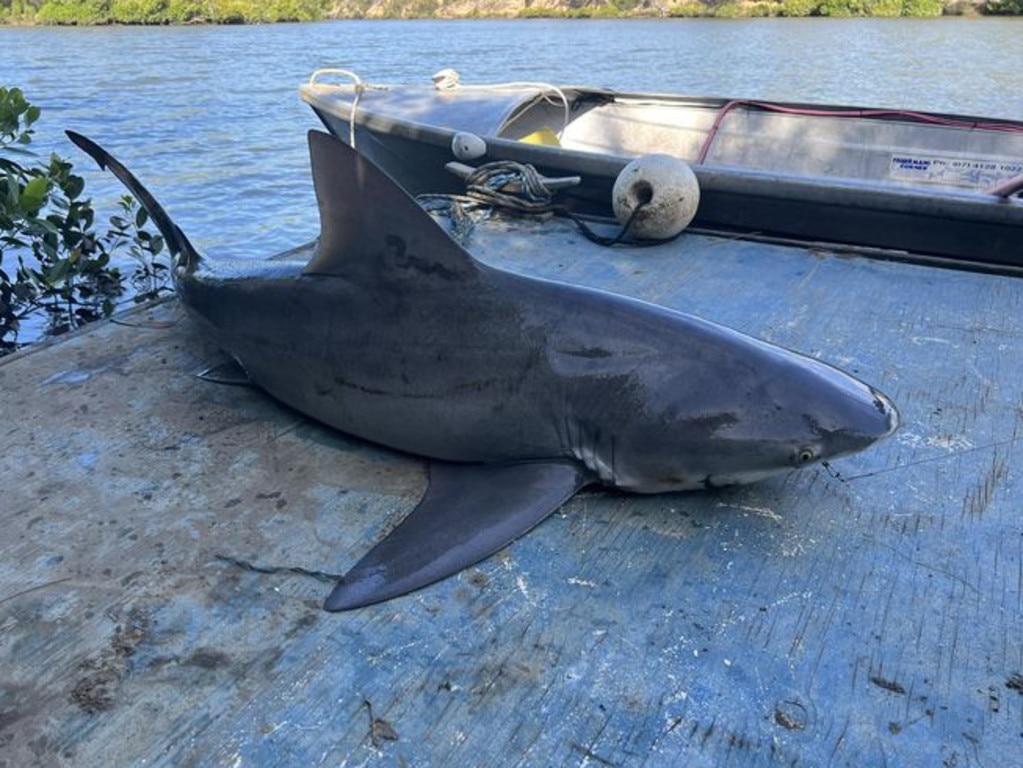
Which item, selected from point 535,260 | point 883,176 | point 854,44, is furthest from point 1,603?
point 854,44

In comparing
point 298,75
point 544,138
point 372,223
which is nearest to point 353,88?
point 544,138

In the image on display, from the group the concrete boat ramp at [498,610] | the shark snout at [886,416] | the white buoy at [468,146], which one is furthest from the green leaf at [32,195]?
the shark snout at [886,416]

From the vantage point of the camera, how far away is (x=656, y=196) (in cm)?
500

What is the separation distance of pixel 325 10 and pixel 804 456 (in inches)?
2765

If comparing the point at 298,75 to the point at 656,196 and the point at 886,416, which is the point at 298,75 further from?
the point at 886,416

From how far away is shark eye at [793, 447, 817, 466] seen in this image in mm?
2369

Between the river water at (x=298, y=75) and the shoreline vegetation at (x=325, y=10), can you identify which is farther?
the shoreline vegetation at (x=325, y=10)

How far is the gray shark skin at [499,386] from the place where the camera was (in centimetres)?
238

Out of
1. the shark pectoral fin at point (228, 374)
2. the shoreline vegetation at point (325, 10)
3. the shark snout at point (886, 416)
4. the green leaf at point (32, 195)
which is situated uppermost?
the shoreline vegetation at point (325, 10)

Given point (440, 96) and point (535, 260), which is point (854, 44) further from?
point (535, 260)

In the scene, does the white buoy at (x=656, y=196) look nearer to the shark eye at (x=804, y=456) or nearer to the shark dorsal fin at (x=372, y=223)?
the shark dorsal fin at (x=372, y=223)

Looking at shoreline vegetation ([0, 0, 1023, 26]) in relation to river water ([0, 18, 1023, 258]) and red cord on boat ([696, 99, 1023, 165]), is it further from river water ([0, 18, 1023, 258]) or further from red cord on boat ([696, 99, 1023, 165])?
red cord on boat ([696, 99, 1023, 165])

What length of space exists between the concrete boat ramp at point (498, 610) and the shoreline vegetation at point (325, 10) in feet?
173

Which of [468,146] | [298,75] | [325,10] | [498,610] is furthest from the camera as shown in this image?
[325,10]
